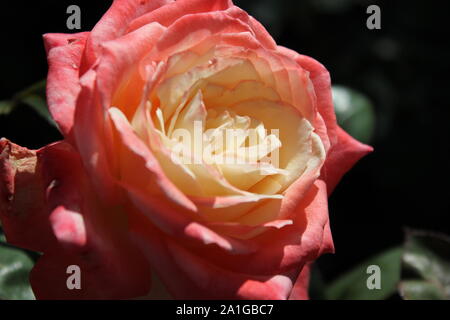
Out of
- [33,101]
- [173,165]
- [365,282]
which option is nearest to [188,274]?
[173,165]

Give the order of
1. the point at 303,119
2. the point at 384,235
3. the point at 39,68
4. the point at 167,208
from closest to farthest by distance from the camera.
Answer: the point at 167,208
the point at 303,119
the point at 39,68
the point at 384,235

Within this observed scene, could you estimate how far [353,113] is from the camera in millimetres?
1469

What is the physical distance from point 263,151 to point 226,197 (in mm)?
110

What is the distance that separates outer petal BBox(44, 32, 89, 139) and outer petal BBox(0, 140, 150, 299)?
0.06 metres

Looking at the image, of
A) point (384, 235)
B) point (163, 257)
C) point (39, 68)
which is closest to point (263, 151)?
point (163, 257)

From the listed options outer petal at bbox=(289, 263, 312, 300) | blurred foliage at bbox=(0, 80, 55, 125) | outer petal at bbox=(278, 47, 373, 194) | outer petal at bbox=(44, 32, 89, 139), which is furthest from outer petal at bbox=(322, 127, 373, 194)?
blurred foliage at bbox=(0, 80, 55, 125)

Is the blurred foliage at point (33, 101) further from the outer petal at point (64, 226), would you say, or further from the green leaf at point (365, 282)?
the green leaf at point (365, 282)

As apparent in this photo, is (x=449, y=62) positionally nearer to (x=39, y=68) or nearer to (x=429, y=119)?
(x=429, y=119)

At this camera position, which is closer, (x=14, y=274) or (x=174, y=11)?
(x=174, y=11)

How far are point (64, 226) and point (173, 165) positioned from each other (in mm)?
139

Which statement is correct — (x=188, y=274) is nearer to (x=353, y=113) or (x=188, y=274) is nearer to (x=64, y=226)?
(x=64, y=226)

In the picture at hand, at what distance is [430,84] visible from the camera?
7.12 ft

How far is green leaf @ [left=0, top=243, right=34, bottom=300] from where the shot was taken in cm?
99

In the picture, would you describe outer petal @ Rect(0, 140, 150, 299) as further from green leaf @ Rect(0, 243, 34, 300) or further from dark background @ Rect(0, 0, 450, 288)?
dark background @ Rect(0, 0, 450, 288)
